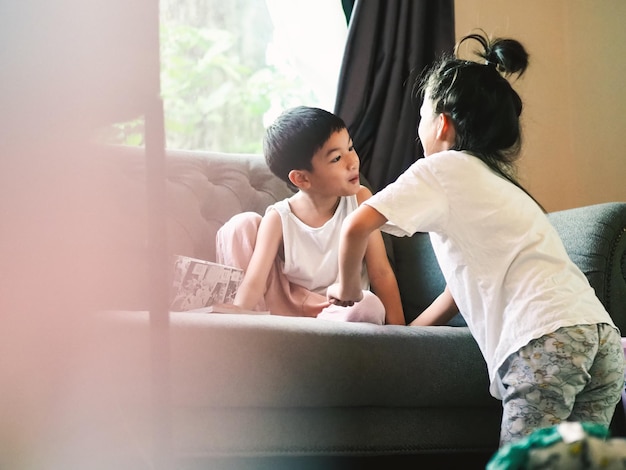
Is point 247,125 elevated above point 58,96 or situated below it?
below

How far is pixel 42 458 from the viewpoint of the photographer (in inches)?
24.8

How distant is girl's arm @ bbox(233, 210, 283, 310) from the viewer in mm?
1866

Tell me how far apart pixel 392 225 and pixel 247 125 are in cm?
140

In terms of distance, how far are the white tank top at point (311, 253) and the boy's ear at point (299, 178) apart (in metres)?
0.08

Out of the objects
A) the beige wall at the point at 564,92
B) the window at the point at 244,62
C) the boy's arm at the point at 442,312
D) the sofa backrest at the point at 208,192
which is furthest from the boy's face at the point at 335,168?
the beige wall at the point at 564,92

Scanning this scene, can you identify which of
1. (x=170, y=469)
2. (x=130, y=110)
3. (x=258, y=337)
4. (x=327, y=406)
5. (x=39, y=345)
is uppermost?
(x=130, y=110)

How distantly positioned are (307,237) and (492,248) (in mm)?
707

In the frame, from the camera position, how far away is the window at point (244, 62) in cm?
250

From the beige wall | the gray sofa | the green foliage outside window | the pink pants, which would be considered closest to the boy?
the pink pants

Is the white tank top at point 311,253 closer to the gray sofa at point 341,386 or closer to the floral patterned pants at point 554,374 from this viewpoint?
the gray sofa at point 341,386

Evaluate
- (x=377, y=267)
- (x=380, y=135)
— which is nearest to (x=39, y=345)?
(x=377, y=267)

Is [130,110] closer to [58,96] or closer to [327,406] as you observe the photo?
[58,96]

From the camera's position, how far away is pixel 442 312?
1.72 metres

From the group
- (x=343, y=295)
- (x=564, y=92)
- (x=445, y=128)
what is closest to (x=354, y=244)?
(x=343, y=295)
